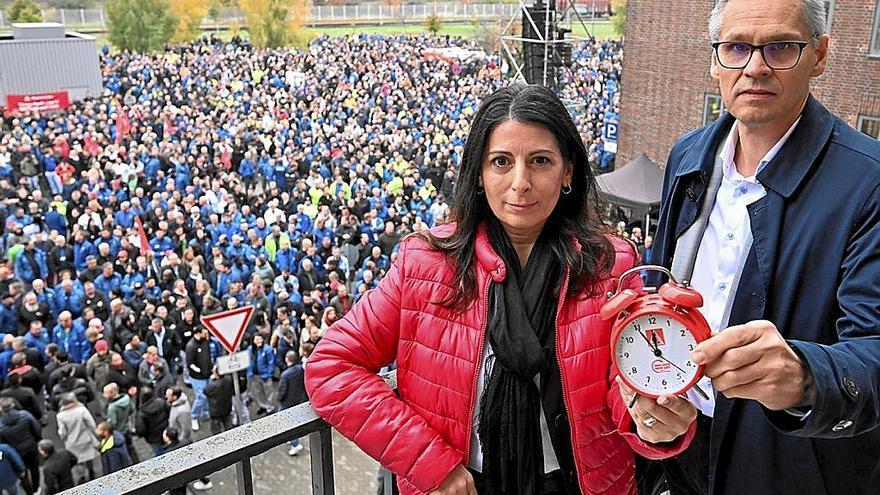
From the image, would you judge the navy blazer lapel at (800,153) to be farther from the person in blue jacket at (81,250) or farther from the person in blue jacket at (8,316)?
the person in blue jacket at (81,250)

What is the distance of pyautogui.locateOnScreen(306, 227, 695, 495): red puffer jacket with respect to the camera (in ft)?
5.74

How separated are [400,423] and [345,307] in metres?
8.28

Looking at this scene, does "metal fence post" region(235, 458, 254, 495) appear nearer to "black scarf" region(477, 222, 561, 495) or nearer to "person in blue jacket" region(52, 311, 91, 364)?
"black scarf" region(477, 222, 561, 495)

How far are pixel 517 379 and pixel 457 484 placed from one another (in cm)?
29

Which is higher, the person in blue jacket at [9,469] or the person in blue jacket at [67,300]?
the person in blue jacket at [67,300]

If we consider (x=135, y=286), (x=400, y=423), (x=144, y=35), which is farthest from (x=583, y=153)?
(x=144, y=35)

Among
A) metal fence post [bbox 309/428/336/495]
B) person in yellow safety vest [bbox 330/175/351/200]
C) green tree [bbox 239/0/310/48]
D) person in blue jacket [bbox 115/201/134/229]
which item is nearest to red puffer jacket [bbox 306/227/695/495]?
metal fence post [bbox 309/428/336/495]

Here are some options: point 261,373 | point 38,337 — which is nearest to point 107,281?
point 38,337

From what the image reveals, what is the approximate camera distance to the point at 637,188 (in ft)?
42.9

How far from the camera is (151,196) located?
14.6 m

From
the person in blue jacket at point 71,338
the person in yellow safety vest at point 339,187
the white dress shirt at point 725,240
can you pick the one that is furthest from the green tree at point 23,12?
the white dress shirt at point 725,240

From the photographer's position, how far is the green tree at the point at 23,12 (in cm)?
3722

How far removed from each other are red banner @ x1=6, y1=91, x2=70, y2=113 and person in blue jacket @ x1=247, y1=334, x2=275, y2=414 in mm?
18593

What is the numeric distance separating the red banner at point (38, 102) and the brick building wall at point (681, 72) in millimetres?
17911
